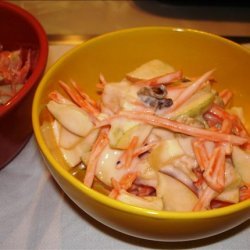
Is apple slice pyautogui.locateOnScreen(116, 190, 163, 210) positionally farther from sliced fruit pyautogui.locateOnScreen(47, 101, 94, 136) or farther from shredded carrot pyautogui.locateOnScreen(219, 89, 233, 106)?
shredded carrot pyautogui.locateOnScreen(219, 89, 233, 106)

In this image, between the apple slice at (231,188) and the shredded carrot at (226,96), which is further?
the shredded carrot at (226,96)

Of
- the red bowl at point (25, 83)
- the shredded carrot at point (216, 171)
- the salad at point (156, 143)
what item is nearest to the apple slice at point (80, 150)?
the salad at point (156, 143)

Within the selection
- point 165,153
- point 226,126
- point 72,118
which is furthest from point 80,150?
point 226,126

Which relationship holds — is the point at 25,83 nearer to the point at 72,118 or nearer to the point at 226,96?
the point at 72,118

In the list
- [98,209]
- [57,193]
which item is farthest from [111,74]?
[98,209]

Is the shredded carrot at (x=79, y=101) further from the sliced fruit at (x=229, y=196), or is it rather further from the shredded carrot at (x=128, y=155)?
the sliced fruit at (x=229, y=196)

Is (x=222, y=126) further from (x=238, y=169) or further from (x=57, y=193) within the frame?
(x=57, y=193)
